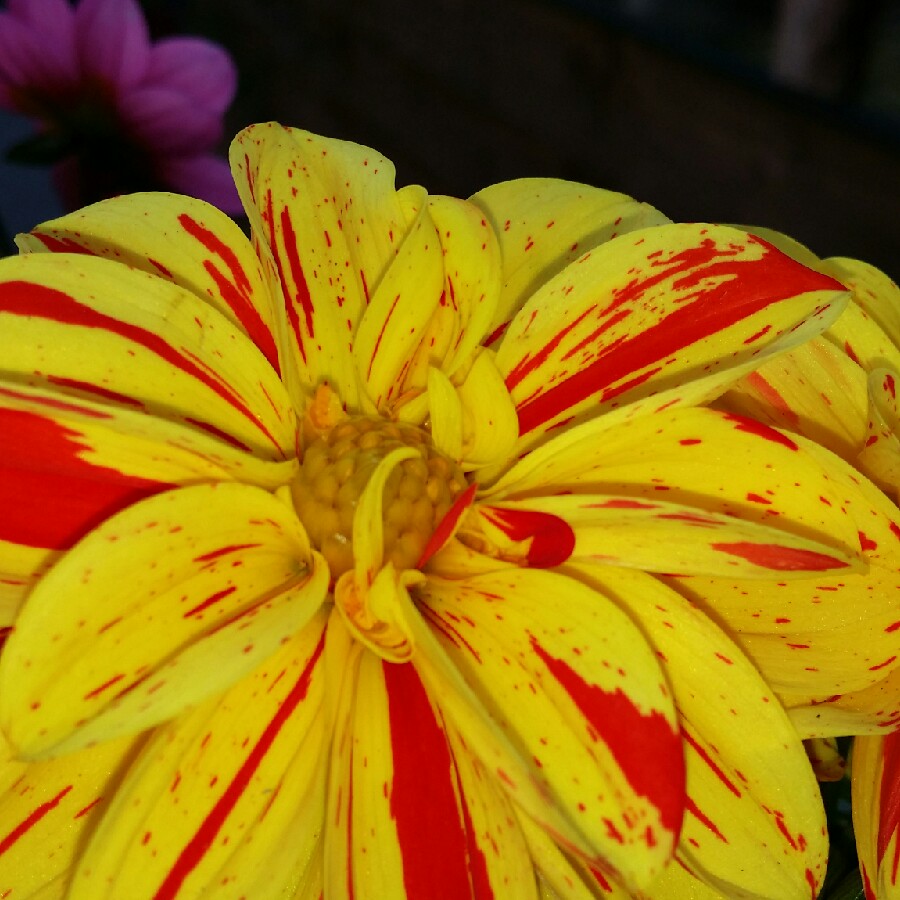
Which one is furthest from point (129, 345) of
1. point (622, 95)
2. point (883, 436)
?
point (622, 95)

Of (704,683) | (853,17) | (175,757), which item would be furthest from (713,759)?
(853,17)

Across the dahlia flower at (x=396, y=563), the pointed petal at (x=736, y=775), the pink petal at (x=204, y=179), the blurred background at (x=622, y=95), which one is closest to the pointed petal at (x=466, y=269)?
the dahlia flower at (x=396, y=563)

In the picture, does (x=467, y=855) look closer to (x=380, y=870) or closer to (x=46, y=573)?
(x=380, y=870)

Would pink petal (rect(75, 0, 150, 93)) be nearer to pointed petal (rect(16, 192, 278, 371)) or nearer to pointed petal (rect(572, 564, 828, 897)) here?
pointed petal (rect(16, 192, 278, 371))

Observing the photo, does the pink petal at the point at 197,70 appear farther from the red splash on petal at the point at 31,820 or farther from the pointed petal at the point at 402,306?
the red splash on petal at the point at 31,820

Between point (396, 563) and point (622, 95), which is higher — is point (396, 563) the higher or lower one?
the lower one

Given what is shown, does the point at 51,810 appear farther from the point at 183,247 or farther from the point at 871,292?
the point at 871,292
